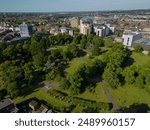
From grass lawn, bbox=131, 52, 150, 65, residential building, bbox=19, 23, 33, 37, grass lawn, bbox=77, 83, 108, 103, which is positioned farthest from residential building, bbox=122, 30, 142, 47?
residential building, bbox=19, 23, 33, 37

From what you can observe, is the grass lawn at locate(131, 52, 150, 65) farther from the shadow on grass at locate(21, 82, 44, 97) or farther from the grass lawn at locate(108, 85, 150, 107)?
the shadow on grass at locate(21, 82, 44, 97)

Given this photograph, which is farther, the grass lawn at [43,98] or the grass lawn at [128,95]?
the grass lawn at [43,98]

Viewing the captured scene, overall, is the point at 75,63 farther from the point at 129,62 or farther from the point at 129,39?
the point at 129,39

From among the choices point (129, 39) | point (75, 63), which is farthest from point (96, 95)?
point (129, 39)

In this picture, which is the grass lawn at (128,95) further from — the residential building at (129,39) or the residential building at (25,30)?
the residential building at (25,30)

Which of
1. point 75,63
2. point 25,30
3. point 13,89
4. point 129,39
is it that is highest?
point 25,30

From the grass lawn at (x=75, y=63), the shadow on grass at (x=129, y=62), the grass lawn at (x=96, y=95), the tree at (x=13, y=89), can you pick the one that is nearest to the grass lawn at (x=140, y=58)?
the shadow on grass at (x=129, y=62)
